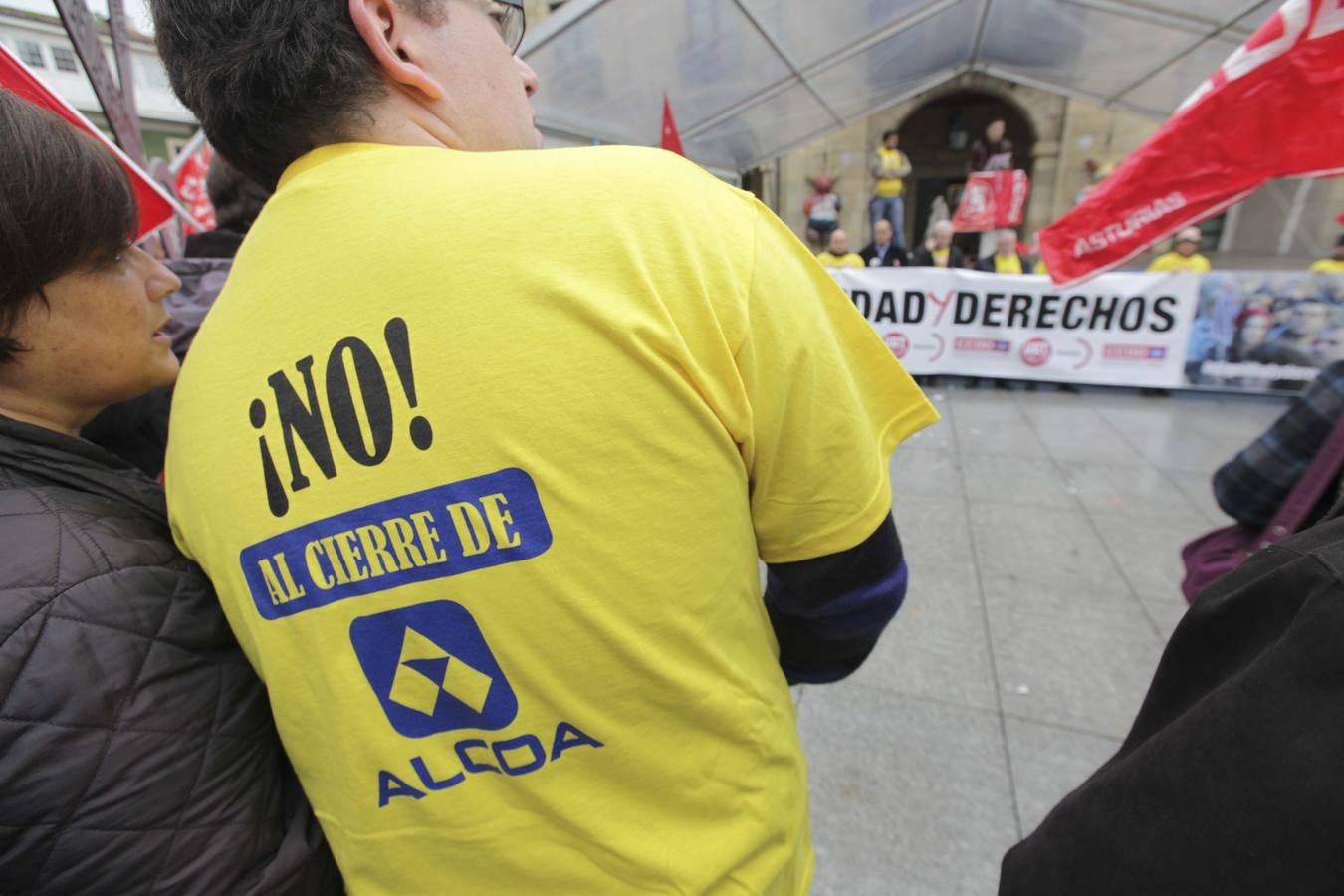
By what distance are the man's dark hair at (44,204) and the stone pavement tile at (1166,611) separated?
3.86 m

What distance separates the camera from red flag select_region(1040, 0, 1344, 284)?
2.00 meters

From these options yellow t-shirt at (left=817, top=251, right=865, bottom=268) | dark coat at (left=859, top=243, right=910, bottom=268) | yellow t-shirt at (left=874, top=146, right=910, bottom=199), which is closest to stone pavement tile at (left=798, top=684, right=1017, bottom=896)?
yellow t-shirt at (left=817, top=251, right=865, bottom=268)

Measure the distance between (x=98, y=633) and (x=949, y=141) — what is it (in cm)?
1813

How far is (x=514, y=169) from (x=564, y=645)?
516 millimetres

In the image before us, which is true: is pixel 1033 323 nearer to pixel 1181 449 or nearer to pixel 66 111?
pixel 1181 449

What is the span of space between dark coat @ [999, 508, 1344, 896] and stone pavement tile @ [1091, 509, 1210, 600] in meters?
3.26

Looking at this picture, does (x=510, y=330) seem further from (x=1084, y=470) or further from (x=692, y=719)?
(x=1084, y=470)

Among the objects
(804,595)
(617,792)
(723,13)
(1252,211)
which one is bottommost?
(1252,211)

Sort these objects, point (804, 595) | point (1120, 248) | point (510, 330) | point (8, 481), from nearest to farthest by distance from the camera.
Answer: point (510, 330)
point (8, 481)
point (804, 595)
point (1120, 248)

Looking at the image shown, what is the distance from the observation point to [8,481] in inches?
31.9

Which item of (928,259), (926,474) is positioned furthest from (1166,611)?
(928,259)

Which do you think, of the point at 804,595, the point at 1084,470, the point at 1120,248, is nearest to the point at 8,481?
the point at 804,595

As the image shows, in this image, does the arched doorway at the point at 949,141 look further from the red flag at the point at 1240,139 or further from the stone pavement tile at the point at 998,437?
the red flag at the point at 1240,139

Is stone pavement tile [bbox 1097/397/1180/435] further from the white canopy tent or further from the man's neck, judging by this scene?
the man's neck
